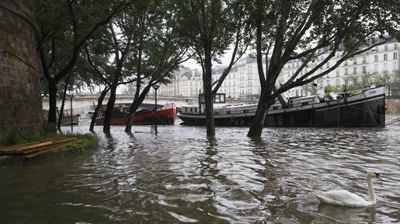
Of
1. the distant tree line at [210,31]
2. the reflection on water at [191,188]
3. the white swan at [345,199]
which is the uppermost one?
the distant tree line at [210,31]

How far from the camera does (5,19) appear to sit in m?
10.3

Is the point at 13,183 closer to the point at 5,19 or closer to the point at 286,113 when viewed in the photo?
the point at 5,19

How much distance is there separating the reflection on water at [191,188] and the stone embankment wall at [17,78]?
1638mm

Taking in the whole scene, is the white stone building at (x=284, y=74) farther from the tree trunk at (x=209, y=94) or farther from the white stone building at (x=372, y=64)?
the tree trunk at (x=209, y=94)

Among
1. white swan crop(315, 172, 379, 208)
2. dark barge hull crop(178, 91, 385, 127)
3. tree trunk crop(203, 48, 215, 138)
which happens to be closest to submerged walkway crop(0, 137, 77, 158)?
white swan crop(315, 172, 379, 208)

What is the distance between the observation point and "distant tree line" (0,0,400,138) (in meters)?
14.4

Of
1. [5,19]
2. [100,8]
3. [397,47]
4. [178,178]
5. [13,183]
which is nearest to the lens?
[13,183]

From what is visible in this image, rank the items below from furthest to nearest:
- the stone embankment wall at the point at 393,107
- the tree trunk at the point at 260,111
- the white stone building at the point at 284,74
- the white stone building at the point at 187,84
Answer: the white stone building at the point at 187,84, the white stone building at the point at 284,74, the stone embankment wall at the point at 393,107, the tree trunk at the point at 260,111

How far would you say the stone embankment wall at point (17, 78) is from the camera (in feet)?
33.2

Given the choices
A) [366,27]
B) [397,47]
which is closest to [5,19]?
[366,27]

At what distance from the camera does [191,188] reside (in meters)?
6.79

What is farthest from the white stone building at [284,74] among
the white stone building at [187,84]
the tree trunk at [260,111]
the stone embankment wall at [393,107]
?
the tree trunk at [260,111]

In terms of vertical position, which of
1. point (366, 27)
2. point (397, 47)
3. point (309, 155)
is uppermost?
point (397, 47)

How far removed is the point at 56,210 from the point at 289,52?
566 inches
